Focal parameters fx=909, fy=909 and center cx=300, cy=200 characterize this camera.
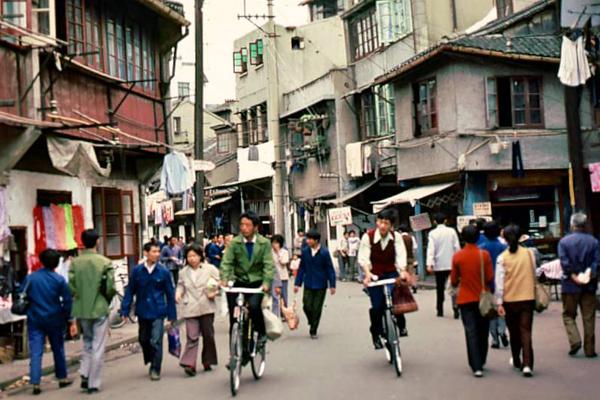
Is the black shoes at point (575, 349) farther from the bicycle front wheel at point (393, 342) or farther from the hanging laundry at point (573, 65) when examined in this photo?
the hanging laundry at point (573, 65)

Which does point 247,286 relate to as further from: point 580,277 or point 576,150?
point 576,150

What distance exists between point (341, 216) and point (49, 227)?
18893 mm

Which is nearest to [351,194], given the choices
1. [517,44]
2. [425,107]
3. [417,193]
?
[417,193]

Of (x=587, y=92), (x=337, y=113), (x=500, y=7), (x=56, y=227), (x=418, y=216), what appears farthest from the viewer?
(x=337, y=113)

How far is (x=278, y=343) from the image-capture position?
14969 millimetres

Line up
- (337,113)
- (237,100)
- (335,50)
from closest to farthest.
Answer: (337,113) < (335,50) < (237,100)

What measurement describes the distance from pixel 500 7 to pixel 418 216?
903 cm

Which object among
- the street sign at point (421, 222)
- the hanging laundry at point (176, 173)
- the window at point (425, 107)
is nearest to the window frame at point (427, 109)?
the window at point (425, 107)

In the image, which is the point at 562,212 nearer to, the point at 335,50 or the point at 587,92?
the point at 587,92

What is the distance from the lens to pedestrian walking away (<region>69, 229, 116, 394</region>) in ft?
36.4

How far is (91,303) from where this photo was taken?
11164 millimetres

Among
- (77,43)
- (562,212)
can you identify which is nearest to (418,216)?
(562,212)

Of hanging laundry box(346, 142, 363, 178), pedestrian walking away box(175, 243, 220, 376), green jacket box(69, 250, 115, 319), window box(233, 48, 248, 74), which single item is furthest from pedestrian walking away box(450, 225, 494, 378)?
window box(233, 48, 248, 74)

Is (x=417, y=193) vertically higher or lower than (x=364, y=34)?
lower
